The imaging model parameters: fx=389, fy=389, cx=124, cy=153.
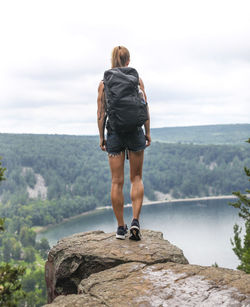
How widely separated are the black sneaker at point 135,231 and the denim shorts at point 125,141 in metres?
1.14

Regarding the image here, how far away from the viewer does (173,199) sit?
168250 millimetres

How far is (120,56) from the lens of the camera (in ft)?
20.0

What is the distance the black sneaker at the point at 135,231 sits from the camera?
20.3 feet

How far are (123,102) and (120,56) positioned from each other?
831 millimetres

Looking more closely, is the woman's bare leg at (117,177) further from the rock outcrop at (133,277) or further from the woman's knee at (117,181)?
the rock outcrop at (133,277)

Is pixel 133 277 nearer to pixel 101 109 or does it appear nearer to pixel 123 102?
pixel 123 102

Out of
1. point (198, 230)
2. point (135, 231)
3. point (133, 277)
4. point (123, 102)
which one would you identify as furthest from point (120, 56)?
point (198, 230)

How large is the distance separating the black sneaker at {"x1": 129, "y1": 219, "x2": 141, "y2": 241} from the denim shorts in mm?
1139

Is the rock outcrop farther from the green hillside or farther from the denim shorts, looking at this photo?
the green hillside

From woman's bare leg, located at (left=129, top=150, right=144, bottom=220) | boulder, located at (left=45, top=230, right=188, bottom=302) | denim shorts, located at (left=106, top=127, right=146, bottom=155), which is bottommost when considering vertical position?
boulder, located at (left=45, top=230, right=188, bottom=302)

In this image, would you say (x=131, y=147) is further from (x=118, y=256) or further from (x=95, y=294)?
(x=95, y=294)

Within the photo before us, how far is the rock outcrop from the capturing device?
425 centimetres

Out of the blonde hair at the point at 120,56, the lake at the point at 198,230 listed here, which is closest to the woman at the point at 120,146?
the blonde hair at the point at 120,56

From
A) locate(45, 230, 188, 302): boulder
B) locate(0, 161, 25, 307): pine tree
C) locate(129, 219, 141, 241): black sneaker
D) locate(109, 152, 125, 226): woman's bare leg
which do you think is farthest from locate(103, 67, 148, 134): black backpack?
locate(0, 161, 25, 307): pine tree
